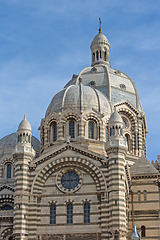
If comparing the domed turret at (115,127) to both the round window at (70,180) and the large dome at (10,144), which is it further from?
the large dome at (10,144)

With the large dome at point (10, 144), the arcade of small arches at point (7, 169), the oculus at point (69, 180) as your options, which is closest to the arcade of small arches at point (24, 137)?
the oculus at point (69, 180)

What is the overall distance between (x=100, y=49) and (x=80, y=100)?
11757 millimetres

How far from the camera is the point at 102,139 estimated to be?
4697cm

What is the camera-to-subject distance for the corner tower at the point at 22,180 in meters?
40.6

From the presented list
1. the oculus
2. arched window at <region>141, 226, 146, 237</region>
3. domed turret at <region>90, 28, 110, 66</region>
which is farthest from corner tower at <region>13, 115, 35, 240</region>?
domed turret at <region>90, 28, 110, 66</region>

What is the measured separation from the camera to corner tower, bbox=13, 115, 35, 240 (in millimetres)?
40600

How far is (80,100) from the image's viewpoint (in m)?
48.7

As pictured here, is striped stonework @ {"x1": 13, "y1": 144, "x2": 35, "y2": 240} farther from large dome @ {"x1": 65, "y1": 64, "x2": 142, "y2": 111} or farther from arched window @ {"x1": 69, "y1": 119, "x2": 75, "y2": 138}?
large dome @ {"x1": 65, "y1": 64, "x2": 142, "y2": 111}

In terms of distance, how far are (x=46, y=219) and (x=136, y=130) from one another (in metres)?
14.9

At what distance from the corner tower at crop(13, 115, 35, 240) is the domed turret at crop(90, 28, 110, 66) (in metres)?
16.7

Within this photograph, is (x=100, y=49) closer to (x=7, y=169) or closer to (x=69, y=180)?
(x=7, y=169)

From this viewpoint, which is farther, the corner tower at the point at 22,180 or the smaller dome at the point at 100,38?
the smaller dome at the point at 100,38

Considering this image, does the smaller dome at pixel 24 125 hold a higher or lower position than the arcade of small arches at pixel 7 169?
higher

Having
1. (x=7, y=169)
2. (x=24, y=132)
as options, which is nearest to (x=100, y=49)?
(x=7, y=169)
